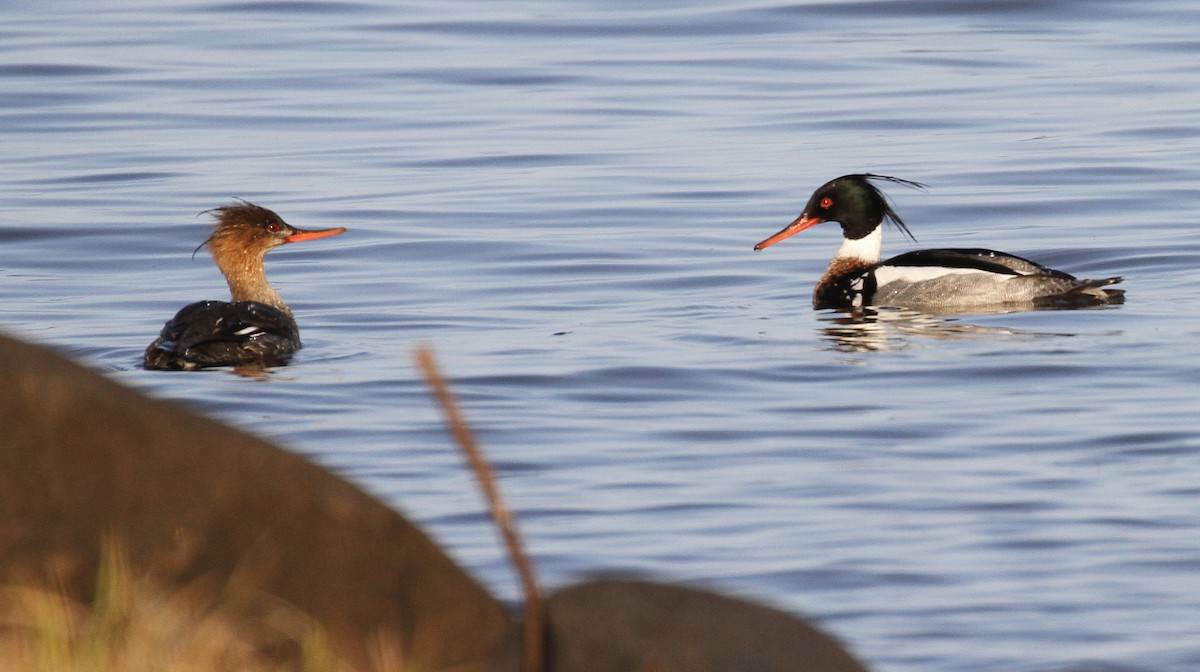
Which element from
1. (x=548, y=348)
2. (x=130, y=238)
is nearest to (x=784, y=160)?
(x=130, y=238)

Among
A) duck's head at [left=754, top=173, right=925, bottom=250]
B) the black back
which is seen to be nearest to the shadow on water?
duck's head at [left=754, top=173, right=925, bottom=250]

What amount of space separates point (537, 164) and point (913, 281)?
5904 mm

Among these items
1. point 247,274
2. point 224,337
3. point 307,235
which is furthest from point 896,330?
point 224,337

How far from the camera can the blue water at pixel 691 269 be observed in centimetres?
673

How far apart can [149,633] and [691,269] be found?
422 inches

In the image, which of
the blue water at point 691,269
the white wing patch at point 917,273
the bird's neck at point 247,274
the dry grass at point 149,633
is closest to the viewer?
the dry grass at point 149,633

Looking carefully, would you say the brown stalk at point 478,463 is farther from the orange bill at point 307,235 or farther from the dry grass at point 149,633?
the orange bill at point 307,235

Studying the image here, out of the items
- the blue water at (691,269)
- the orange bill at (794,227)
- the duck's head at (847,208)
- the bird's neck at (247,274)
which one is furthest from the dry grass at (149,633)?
the duck's head at (847,208)

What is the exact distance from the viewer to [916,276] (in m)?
13.3

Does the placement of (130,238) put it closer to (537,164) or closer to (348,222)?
(348,222)

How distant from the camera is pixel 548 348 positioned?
1113cm

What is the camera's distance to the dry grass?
359 centimetres

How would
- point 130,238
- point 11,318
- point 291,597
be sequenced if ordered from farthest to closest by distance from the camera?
point 130,238 < point 11,318 < point 291,597

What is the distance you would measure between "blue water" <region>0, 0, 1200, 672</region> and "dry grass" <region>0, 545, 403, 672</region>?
0.58m
